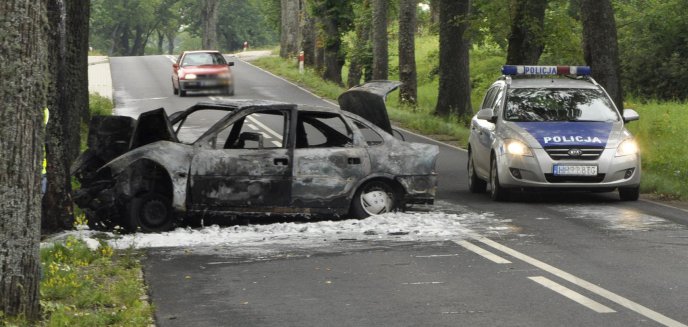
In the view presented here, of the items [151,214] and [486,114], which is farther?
[486,114]

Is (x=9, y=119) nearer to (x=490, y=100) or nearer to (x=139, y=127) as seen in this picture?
(x=139, y=127)

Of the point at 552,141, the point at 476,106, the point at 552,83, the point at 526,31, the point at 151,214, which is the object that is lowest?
the point at 151,214

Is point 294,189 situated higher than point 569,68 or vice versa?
point 569,68

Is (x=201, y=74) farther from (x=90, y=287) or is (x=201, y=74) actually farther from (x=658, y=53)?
(x=90, y=287)

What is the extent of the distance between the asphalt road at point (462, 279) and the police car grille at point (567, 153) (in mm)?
1159

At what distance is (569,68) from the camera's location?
18.5m

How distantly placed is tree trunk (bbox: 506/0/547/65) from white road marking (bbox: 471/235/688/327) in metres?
19.6

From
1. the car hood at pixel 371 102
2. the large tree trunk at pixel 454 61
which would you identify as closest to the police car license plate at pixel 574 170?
the car hood at pixel 371 102

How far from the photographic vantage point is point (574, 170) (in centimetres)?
1634

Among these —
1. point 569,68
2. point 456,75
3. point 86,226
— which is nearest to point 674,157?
point 569,68

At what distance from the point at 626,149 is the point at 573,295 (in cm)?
742

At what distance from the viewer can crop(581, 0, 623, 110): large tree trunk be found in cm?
2441

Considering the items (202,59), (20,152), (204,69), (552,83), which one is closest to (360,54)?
(202,59)

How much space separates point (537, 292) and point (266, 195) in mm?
4838
